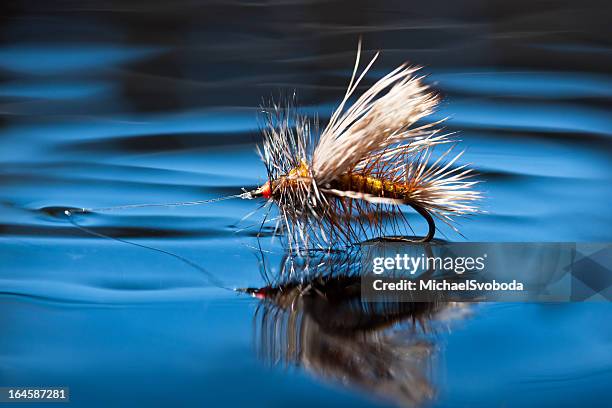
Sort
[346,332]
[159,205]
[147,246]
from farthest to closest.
Answer: [159,205] < [147,246] < [346,332]

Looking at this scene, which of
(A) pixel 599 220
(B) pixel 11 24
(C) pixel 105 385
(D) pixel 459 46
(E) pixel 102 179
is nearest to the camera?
(C) pixel 105 385

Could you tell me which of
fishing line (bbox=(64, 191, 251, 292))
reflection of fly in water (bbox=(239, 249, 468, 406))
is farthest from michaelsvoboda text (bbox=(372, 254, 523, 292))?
fishing line (bbox=(64, 191, 251, 292))

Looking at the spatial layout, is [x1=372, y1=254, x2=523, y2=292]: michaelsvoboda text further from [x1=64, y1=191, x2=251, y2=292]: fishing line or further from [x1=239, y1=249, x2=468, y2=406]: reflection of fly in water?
[x1=64, y1=191, x2=251, y2=292]: fishing line

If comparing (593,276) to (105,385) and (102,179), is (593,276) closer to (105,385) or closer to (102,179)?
(105,385)

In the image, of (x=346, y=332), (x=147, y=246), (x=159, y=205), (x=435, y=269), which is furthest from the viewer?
(x=159, y=205)

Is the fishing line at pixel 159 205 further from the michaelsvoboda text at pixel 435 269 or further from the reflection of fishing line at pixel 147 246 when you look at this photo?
the michaelsvoboda text at pixel 435 269

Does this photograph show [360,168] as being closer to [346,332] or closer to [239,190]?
[346,332]

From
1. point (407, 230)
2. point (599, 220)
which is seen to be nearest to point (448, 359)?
point (407, 230)

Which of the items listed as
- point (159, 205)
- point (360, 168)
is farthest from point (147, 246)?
point (360, 168)
